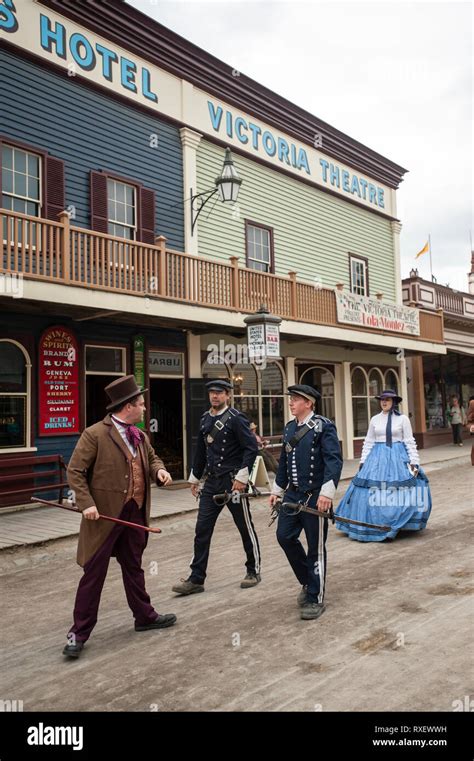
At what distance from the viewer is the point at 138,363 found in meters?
12.9

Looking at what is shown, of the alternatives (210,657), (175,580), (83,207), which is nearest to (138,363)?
(83,207)

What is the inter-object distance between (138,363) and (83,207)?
3211mm

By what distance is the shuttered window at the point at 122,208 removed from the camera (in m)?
12.3

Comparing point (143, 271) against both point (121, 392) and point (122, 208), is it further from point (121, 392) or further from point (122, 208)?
point (121, 392)

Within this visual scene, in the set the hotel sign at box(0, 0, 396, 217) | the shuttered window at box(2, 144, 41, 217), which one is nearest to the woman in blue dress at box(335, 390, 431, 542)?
the shuttered window at box(2, 144, 41, 217)

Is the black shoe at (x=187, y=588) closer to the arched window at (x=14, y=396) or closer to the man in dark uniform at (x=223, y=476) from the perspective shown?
the man in dark uniform at (x=223, y=476)

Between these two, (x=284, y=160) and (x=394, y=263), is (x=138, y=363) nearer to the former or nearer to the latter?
(x=284, y=160)

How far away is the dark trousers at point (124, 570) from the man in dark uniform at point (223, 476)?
103 cm

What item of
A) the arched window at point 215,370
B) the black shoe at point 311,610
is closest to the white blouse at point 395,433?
the black shoe at point 311,610

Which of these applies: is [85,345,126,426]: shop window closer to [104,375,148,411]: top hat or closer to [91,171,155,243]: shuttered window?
[91,171,155,243]: shuttered window

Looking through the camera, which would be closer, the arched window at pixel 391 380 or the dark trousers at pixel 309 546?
the dark trousers at pixel 309 546

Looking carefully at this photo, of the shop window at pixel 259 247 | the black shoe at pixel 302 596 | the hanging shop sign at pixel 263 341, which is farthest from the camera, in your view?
the shop window at pixel 259 247

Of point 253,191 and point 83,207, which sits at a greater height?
point 253,191

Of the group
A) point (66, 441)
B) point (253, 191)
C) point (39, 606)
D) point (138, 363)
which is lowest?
point (39, 606)
